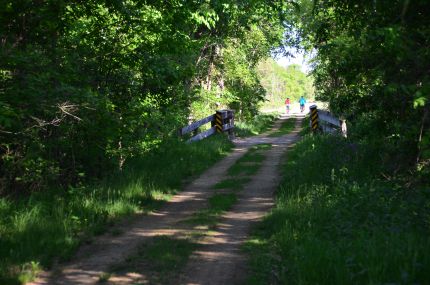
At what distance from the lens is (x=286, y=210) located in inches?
296

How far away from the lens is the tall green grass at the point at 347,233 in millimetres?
4527

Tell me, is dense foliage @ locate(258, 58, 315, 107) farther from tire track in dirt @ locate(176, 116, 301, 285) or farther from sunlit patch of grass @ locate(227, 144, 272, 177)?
tire track in dirt @ locate(176, 116, 301, 285)

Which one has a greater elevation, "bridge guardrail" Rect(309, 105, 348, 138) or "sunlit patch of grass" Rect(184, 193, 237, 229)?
"bridge guardrail" Rect(309, 105, 348, 138)

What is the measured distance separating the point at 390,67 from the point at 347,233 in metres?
2.63

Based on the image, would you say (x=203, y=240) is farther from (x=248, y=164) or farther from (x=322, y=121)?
(x=322, y=121)

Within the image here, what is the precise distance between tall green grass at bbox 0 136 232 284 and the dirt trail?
26 centimetres

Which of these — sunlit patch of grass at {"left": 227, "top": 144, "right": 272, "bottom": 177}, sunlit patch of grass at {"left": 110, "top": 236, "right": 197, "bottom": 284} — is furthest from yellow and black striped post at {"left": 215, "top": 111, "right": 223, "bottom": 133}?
sunlit patch of grass at {"left": 110, "top": 236, "right": 197, "bottom": 284}

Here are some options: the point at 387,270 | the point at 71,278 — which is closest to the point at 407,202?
the point at 387,270

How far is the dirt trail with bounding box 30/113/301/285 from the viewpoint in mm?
5270

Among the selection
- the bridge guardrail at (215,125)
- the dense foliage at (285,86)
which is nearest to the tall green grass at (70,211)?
the bridge guardrail at (215,125)

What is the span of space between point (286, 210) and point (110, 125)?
11.2 ft

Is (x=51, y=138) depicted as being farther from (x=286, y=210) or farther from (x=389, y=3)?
(x=389, y=3)

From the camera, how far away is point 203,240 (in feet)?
21.9

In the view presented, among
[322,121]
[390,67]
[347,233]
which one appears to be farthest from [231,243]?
[322,121]
